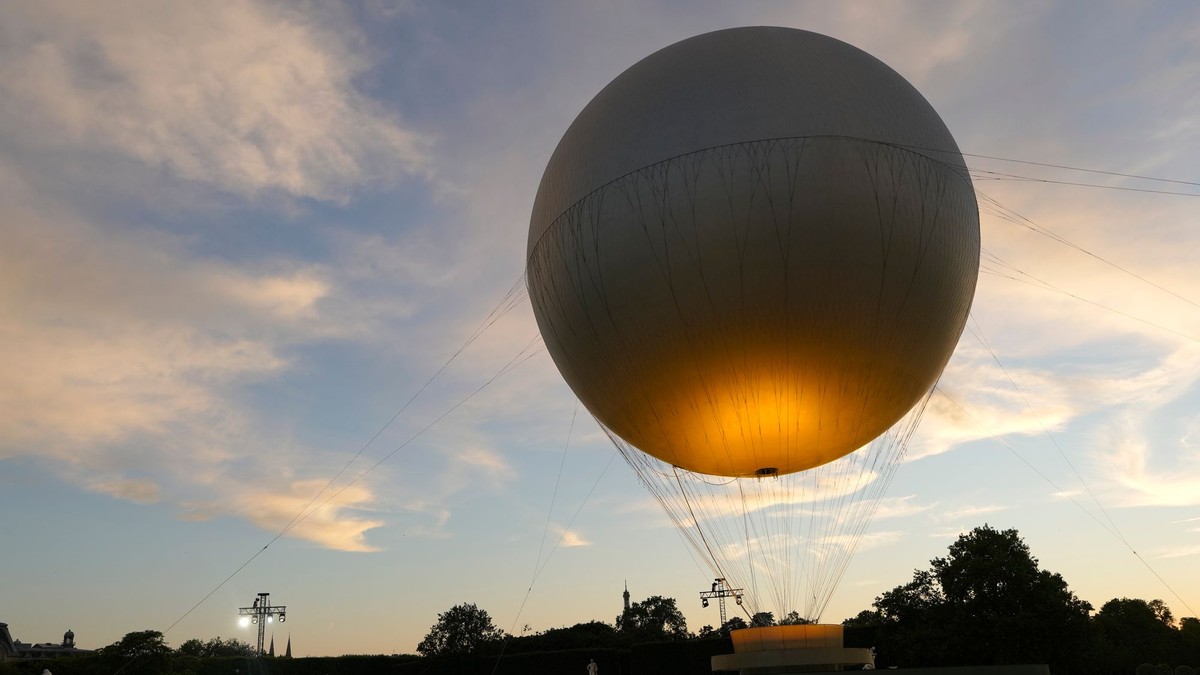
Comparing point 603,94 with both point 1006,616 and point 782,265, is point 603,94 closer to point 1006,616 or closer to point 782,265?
point 782,265

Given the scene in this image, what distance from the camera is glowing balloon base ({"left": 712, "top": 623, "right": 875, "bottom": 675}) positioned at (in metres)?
14.4

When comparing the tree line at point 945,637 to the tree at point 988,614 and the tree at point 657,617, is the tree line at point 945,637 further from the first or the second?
the tree at point 657,617

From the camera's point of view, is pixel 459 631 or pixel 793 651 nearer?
pixel 793 651

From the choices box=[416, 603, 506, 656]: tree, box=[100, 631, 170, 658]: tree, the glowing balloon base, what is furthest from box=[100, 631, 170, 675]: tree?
the glowing balloon base

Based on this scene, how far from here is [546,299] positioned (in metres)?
15.4

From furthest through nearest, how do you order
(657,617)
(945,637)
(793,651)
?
1. (657,617)
2. (945,637)
3. (793,651)

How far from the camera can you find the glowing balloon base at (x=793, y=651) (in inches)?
568

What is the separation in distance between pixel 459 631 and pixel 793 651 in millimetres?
71274

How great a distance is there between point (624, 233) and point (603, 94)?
13.1 feet

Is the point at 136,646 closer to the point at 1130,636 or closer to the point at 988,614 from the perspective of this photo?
the point at 988,614

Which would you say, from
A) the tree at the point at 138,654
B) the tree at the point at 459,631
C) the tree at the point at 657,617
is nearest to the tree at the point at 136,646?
the tree at the point at 138,654

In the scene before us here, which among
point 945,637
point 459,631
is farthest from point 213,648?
point 945,637

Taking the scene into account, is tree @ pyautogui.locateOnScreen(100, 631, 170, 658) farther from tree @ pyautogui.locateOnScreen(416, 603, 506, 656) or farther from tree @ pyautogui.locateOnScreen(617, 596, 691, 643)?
tree @ pyautogui.locateOnScreen(617, 596, 691, 643)

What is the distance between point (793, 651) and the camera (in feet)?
47.4
